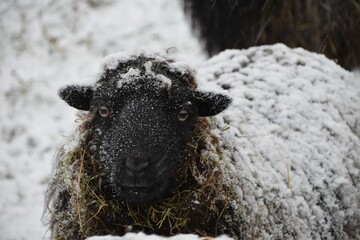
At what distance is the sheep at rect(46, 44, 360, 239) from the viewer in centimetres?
248

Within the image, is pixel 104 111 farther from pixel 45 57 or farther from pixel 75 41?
pixel 75 41

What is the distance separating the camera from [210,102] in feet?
8.79

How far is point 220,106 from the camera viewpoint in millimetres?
2668

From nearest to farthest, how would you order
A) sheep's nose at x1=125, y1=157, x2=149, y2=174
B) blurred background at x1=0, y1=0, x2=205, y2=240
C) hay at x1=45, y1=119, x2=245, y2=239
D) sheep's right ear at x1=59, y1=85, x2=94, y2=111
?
1. sheep's nose at x1=125, y1=157, x2=149, y2=174
2. hay at x1=45, y1=119, x2=245, y2=239
3. sheep's right ear at x1=59, y1=85, x2=94, y2=111
4. blurred background at x1=0, y1=0, x2=205, y2=240

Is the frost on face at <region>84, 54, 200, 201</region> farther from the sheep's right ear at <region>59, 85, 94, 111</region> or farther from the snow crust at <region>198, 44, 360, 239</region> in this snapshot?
the snow crust at <region>198, 44, 360, 239</region>

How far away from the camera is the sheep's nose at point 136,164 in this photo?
2.29 m

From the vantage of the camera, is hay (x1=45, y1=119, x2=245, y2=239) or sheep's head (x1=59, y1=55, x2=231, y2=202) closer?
sheep's head (x1=59, y1=55, x2=231, y2=202)

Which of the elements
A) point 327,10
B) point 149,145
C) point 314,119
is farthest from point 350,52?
point 149,145

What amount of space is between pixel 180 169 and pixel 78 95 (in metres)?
0.83

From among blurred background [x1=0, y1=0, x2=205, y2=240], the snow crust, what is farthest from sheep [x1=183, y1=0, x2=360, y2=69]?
the snow crust

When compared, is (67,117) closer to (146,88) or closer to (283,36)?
(283,36)

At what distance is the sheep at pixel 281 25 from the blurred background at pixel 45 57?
60cm

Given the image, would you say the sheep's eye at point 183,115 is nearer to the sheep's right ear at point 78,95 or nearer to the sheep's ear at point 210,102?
the sheep's ear at point 210,102

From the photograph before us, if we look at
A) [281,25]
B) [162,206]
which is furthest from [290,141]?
[281,25]
